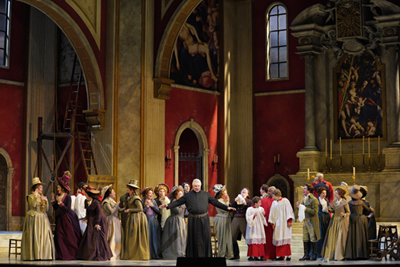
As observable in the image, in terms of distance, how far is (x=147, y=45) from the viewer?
14609 mm

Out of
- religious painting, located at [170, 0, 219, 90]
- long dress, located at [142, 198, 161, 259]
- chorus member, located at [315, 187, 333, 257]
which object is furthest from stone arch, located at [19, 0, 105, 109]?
chorus member, located at [315, 187, 333, 257]

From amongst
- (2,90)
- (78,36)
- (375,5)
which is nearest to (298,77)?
(375,5)

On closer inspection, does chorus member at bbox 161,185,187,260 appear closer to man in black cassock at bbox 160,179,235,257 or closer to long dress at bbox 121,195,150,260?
long dress at bbox 121,195,150,260

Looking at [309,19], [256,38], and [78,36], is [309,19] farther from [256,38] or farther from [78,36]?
[78,36]

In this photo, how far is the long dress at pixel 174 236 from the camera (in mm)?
11109

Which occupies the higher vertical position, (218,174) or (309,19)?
(309,19)

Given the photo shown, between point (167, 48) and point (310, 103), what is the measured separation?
3.89 metres

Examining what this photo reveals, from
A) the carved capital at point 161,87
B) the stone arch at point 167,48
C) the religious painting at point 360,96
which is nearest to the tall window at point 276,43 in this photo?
the religious painting at point 360,96

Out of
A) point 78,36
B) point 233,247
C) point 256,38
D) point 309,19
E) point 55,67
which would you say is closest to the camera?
point 233,247

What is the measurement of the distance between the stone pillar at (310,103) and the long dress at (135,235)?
6.08 metres

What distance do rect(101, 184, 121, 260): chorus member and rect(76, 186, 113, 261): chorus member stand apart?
7.6 inches

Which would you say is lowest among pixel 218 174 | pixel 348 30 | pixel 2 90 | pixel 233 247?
pixel 233 247

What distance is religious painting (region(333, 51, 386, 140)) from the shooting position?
15453 mm

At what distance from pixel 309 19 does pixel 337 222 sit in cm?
663
